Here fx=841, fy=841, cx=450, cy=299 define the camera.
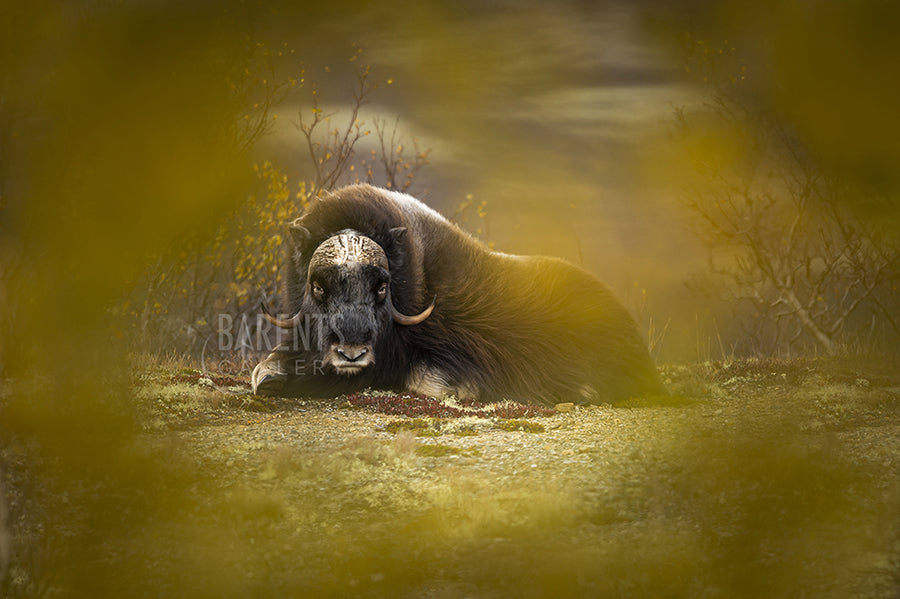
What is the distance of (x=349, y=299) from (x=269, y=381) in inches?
40.7

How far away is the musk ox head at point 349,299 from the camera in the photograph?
5.97 m

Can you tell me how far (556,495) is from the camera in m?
3.90

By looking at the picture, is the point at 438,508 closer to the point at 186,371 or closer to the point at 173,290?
the point at 186,371

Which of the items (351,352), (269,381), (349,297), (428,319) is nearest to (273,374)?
(269,381)

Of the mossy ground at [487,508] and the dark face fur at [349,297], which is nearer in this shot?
the mossy ground at [487,508]

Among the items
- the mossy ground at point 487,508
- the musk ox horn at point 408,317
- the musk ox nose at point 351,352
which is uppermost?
the musk ox horn at point 408,317

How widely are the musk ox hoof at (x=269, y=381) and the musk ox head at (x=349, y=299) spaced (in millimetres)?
468

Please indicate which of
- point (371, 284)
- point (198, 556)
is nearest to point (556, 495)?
point (198, 556)

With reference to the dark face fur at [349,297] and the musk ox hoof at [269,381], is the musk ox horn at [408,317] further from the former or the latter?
the musk ox hoof at [269,381]

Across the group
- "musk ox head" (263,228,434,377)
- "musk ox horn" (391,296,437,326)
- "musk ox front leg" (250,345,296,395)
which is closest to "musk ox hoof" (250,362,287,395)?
"musk ox front leg" (250,345,296,395)

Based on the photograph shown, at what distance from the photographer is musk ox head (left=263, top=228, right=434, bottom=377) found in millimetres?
5969

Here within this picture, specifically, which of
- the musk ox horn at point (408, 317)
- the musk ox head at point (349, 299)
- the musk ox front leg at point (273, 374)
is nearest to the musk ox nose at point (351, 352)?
the musk ox head at point (349, 299)

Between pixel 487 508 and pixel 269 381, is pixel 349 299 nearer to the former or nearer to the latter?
pixel 269 381

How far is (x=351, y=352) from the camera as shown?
5.94 metres
